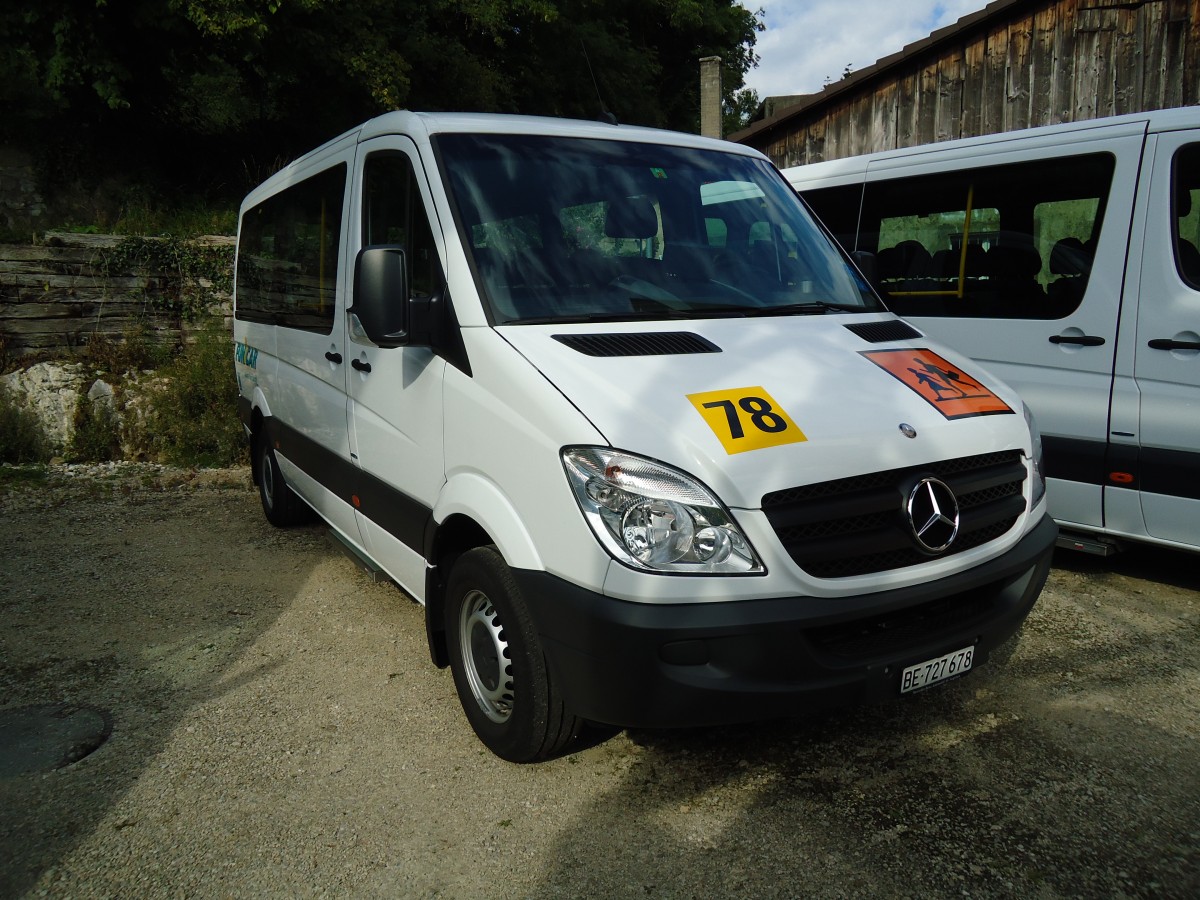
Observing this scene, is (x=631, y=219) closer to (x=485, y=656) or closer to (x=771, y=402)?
(x=771, y=402)

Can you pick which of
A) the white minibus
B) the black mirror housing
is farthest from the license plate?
the black mirror housing

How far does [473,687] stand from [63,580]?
333cm

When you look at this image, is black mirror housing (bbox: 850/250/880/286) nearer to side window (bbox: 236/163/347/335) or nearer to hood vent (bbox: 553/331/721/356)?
hood vent (bbox: 553/331/721/356)

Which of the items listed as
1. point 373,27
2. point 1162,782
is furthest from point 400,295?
point 373,27

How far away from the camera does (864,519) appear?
9.04ft

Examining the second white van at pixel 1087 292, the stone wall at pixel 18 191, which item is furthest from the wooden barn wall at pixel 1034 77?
the stone wall at pixel 18 191

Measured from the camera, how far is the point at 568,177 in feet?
11.8

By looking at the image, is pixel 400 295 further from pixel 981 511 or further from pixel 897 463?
pixel 981 511

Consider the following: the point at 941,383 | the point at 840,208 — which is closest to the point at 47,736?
the point at 941,383

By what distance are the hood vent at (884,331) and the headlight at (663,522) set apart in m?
1.25

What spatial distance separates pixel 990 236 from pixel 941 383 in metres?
2.27

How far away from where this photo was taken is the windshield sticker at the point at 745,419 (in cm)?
267

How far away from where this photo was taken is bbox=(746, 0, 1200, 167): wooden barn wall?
9.68m

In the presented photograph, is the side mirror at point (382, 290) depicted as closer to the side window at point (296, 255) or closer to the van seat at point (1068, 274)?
the side window at point (296, 255)
